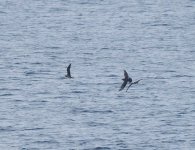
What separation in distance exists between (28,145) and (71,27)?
67.0 m

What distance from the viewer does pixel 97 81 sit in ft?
304

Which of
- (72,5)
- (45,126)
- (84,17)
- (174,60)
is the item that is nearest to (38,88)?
(45,126)

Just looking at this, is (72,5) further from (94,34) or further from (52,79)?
(52,79)

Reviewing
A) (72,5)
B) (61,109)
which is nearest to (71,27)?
(72,5)

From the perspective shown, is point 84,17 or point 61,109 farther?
point 84,17

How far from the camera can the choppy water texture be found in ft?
243

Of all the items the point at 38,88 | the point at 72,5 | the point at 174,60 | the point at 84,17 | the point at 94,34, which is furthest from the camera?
the point at 72,5

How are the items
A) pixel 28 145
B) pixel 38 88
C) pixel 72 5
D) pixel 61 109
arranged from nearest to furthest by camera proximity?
pixel 28 145
pixel 61 109
pixel 38 88
pixel 72 5

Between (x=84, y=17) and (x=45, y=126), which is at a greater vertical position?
(x=45, y=126)

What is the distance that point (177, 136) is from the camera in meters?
73.9

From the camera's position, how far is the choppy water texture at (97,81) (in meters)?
73.9

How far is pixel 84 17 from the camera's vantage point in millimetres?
150375

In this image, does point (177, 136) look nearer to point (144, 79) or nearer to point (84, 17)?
point (144, 79)

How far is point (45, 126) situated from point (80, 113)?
4857mm
